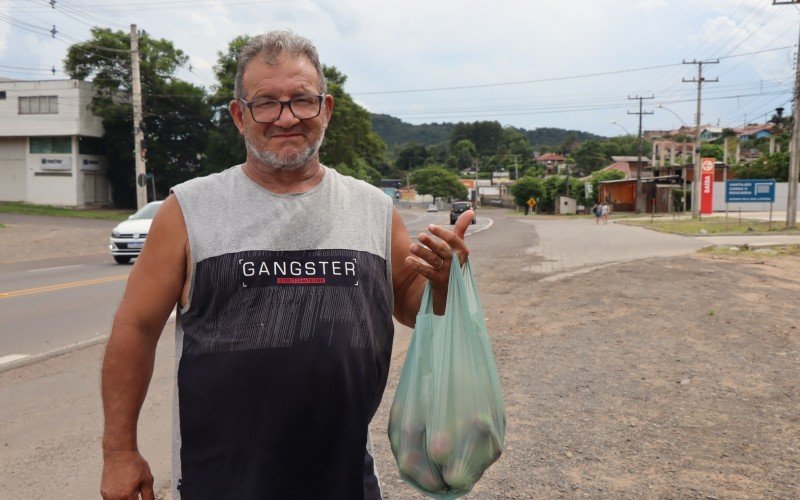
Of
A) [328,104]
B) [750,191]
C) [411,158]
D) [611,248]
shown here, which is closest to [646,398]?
[328,104]

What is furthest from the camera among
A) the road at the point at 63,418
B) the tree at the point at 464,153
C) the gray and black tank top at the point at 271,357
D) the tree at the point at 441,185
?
the tree at the point at 464,153

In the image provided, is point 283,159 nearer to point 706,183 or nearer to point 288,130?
point 288,130

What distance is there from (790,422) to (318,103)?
4.27 metres

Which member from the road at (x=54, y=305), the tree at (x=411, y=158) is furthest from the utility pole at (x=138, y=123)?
the tree at (x=411, y=158)

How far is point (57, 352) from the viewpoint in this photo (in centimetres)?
722

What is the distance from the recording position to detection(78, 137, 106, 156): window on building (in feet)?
149

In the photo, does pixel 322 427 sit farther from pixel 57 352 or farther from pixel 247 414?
pixel 57 352

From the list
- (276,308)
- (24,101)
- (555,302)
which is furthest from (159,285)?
(24,101)

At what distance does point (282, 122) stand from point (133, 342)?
748 millimetres

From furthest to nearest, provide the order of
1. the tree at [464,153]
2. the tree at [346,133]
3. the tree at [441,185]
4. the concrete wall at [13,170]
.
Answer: the tree at [464,153] < the tree at [441,185] < the tree at [346,133] < the concrete wall at [13,170]

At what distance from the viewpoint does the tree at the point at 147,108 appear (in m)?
45.5

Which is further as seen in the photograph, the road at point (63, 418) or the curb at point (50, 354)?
the curb at point (50, 354)

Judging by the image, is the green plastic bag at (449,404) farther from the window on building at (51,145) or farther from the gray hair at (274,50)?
the window on building at (51,145)

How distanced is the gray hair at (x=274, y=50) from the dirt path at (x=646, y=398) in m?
2.43
